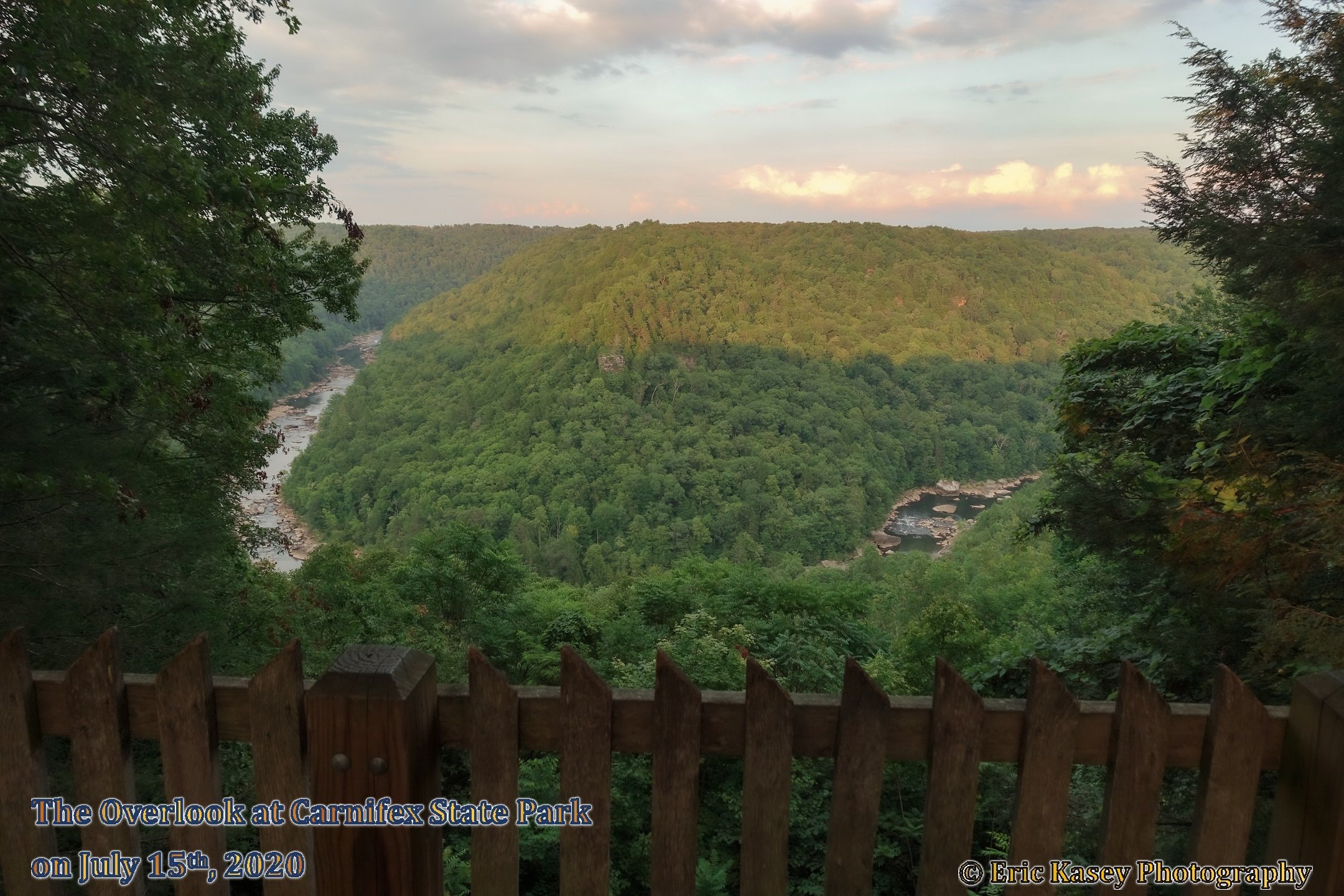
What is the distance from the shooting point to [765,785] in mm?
1149

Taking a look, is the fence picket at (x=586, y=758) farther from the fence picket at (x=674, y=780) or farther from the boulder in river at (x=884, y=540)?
the boulder in river at (x=884, y=540)

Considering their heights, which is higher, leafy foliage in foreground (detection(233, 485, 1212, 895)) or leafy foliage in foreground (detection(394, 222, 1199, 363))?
leafy foliage in foreground (detection(394, 222, 1199, 363))

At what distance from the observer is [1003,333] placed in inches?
3622

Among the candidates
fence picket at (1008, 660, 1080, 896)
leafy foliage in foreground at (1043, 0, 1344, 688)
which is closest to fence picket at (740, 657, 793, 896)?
fence picket at (1008, 660, 1080, 896)

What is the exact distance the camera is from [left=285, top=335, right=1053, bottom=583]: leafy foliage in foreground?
55.1 m

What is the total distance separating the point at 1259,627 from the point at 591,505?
5775 centimetres

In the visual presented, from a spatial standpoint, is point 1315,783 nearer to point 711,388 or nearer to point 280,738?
point 280,738

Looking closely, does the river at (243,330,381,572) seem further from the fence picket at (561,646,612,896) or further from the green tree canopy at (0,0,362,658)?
the fence picket at (561,646,612,896)

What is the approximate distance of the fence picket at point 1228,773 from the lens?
1.11 meters

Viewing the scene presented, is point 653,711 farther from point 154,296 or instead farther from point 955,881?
point 154,296

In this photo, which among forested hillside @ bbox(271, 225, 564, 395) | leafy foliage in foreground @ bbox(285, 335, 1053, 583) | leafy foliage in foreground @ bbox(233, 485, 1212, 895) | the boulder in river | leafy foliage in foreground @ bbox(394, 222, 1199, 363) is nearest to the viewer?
leafy foliage in foreground @ bbox(233, 485, 1212, 895)

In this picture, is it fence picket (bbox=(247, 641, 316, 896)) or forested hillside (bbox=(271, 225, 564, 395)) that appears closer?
fence picket (bbox=(247, 641, 316, 896))

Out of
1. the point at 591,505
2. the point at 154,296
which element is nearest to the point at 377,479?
the point at 591,505

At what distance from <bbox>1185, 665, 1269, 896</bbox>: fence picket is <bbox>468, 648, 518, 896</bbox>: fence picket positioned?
3.39 feet
